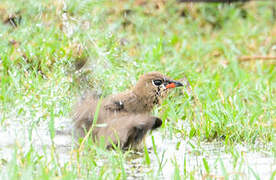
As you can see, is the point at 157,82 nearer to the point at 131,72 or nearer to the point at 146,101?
the point at 146,101

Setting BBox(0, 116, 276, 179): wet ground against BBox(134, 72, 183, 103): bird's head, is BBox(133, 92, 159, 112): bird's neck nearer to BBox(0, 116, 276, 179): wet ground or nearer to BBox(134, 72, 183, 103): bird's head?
BBox(134, 72, 183, 103): bird's head

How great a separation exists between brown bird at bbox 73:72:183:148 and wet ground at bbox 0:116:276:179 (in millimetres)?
146

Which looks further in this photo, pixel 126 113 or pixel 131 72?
pixel 131 72

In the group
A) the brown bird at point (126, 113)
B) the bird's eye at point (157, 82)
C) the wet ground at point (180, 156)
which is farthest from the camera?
the bird's eye at point (157, 82)

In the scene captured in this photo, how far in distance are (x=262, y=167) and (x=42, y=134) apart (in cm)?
197

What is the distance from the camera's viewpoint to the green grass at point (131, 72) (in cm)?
422

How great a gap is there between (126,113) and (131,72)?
140 centimetres

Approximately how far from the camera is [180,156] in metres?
4.71

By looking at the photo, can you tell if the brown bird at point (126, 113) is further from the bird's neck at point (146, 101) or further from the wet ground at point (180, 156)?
the wet ground at point (180, 156)

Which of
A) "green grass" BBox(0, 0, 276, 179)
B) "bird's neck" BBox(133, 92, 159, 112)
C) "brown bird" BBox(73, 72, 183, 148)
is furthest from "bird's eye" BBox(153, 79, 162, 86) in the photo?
"green grass" BBox(0, 0, 276, 179)

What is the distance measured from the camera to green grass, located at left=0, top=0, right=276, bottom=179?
422cm

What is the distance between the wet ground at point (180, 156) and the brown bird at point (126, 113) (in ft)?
0.48

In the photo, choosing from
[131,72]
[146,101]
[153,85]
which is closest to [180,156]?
[146,101]

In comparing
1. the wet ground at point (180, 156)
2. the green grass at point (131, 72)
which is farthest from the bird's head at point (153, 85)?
the wet ground at point (180, 156)
